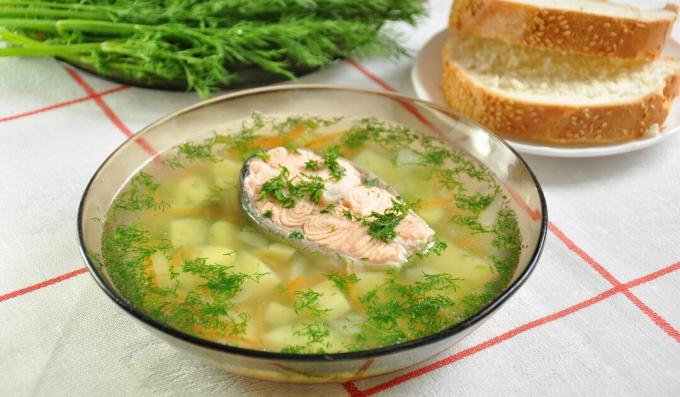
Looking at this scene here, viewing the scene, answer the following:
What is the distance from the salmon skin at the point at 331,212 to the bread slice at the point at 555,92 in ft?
→ 2.70

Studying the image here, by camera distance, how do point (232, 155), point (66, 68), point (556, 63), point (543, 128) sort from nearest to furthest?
1. point (232, 155)
2. point (543, 128)
3. point (556, 63)
4. point (66, 68)

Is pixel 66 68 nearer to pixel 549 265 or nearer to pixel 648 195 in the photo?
pixel 549 265

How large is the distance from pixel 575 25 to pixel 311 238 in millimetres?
1496

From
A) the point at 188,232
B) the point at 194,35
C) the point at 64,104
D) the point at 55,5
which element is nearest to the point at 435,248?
the point at 188,232

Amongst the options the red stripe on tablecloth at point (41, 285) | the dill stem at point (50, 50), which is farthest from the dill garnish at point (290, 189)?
the dill stem at point (50, 50)

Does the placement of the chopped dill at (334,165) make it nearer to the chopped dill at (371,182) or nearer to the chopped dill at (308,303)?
the chopped dill at (371,182)

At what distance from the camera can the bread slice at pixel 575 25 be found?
110 inches

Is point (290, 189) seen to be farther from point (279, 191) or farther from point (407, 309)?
point (407, 309)

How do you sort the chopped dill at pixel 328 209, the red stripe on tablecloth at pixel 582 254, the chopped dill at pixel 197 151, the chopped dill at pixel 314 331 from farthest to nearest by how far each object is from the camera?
the chopped dill at pixel 197 151, the red stripe on tablecloth at pixel 582 254, the chopped dill at pixel 328 209, the chopped dill at pixel 314 331

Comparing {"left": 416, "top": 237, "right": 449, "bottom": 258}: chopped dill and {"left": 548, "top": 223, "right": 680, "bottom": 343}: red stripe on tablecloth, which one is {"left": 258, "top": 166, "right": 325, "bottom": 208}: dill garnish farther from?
{"left": 548, "top": 223, "right": 680, "bottom": 343}: red stripe on tablecloth

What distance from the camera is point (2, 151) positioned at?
111 inches

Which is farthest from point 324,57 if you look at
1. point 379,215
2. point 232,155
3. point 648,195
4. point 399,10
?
point 648,195

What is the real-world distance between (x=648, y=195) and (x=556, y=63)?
0.72 meters

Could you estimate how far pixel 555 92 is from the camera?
2.88 meters
